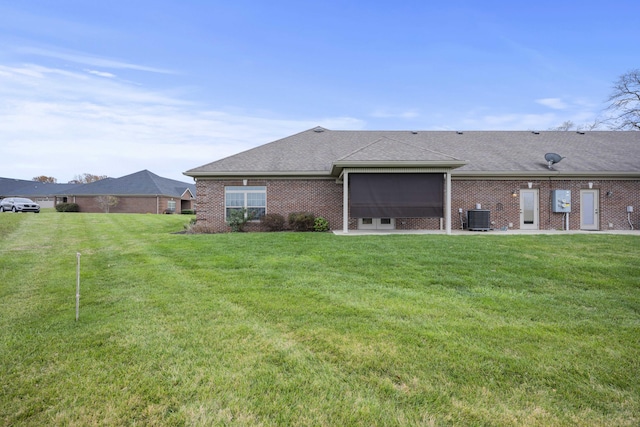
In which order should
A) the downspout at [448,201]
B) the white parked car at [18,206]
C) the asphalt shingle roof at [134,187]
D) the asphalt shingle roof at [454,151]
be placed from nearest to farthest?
the downspout at [448,201]
the asphalt shingle roof at [454,151]
the white parked car at [18,206]
the asphalt shingle roof at [134,187]

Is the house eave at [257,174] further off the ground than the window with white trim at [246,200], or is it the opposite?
the house eave at [257,174]

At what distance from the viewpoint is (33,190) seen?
47.3 meters

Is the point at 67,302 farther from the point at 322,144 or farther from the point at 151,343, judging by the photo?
the point at 322,144

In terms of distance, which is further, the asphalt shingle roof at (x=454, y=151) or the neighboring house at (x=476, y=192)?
the neighboring house at (x=476, y=192)

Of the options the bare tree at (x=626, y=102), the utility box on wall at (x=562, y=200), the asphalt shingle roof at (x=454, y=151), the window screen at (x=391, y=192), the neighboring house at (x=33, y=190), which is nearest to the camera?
the window screen at (x=391, y=192)

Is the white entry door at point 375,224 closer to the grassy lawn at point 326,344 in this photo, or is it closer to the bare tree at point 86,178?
the grassy lawn at point 326,344

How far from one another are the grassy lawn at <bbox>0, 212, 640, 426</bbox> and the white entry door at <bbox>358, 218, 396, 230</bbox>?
6928 millimetres

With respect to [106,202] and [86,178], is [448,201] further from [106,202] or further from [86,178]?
[86,178]

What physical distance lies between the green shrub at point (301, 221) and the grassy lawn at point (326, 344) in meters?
6.39

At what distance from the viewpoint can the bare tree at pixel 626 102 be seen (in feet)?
69.7

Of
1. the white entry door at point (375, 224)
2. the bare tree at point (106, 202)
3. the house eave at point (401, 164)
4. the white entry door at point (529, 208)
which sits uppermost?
the house eave at point (401, 164)

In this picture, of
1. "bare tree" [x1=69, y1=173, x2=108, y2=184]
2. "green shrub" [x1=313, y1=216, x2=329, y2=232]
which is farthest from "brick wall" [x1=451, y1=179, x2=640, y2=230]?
"bare tree" [x1=69, y1=173, x2=108, y2=184]

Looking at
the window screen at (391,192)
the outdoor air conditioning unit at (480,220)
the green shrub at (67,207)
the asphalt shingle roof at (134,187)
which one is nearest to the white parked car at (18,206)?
the green shrub at (67,207)

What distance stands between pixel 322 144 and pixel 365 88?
637cm
